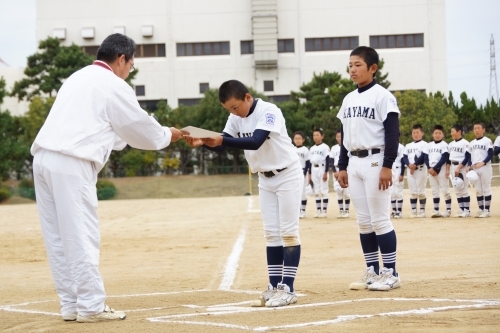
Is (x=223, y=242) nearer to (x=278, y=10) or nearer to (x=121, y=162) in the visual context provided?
(x=121, y=162)

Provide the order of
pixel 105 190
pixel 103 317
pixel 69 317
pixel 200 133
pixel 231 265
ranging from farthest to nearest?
pixel 105 190 → pixel 231 265 → pixel 200 133 → pixel 69 317 → pixel 103 317

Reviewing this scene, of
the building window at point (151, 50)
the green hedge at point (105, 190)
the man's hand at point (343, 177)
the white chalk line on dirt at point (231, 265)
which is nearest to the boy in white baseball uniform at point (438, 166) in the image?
the white chalk line on dirt at point (231, 265)

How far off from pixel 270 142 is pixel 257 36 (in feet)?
189

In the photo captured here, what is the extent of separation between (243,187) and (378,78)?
1316 centimetres

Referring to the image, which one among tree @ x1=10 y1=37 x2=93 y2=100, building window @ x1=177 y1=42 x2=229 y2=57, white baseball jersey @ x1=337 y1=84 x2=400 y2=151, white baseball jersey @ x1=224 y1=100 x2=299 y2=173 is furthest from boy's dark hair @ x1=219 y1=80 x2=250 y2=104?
building window @ x1=177 y1=42 x2=229 y2=57

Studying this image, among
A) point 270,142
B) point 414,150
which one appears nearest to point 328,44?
point 414,150

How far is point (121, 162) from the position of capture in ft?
192

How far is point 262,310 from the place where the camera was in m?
7.39

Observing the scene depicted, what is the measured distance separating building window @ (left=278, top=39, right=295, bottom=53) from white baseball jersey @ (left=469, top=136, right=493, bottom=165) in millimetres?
46487

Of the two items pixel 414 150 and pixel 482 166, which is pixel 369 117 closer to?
pixel 482 166

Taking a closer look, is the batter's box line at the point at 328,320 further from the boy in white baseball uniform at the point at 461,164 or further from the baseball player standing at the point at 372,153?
the boy in white baseball uniform at the point at 461,164

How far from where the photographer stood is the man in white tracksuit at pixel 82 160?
23.5ft

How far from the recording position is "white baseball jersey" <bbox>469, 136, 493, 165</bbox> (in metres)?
20.2

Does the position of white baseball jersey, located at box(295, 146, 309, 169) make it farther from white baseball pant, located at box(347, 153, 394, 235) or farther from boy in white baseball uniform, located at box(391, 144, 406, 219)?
white baseball pant, located at box(347, 153, 394, 235)
